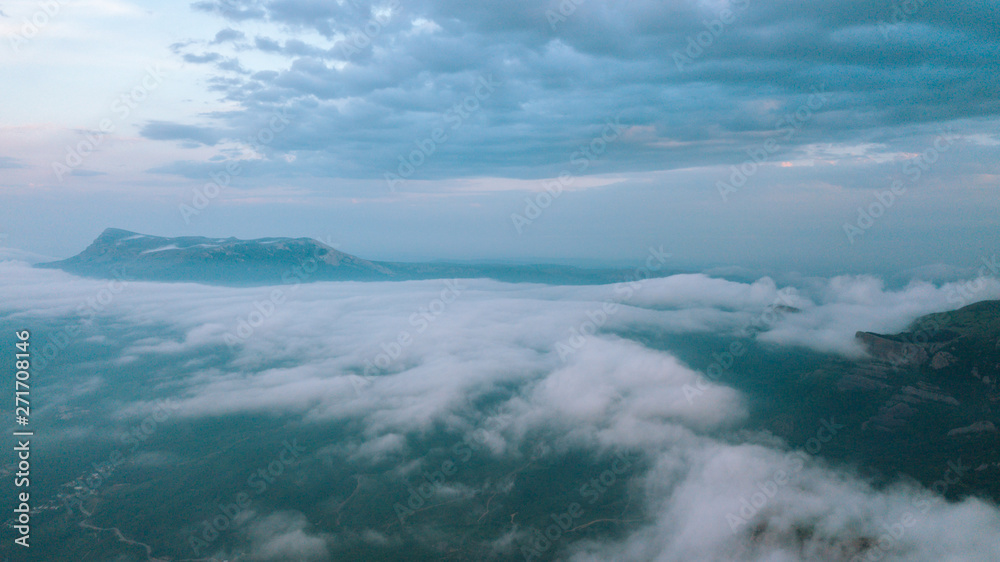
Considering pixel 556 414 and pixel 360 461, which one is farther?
pixel 556 414

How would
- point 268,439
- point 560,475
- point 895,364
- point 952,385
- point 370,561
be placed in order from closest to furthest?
point 370,561, point 560,475, point 268,439, point 952,385, point 895,364

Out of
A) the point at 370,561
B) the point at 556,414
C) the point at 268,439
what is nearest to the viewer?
the point at 370,561

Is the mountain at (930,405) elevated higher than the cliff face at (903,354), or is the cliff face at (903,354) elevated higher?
the cliff face at (903,354)

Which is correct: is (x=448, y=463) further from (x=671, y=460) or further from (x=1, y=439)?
(x=1, y=439)

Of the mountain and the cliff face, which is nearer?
the mountain

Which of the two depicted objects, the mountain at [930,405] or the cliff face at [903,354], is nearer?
the mountain at [930,405]

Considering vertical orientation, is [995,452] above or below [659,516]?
above

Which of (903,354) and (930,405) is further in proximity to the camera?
(903,354)

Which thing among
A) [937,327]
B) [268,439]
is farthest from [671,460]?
[937,327]

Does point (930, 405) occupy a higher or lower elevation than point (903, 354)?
lower

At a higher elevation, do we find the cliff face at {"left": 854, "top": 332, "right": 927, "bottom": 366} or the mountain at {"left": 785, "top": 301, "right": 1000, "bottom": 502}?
the cliff face at {"left": 854, "top": 332, "right": 927, "bottom": 366}

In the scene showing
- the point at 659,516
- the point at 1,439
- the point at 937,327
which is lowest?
the point at 659,516
